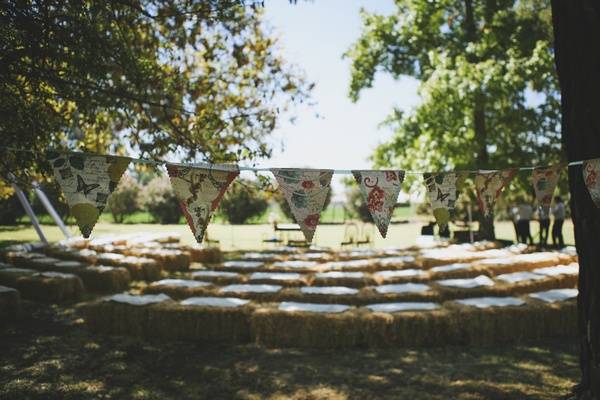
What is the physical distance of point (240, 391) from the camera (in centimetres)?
449

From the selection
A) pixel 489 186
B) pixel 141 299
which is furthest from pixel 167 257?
pixel 489 186

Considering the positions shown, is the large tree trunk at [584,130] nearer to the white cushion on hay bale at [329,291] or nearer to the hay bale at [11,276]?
the white cushion on hay bale at [329,291]

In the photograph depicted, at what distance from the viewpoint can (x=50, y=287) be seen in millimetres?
8617

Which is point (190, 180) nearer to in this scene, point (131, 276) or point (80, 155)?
point (80, 155)

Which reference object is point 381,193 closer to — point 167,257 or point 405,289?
point 405,289

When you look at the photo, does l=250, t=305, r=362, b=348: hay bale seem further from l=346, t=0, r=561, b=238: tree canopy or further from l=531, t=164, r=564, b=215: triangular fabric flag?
l=346, t=0, r=561, b=238: tree canopy

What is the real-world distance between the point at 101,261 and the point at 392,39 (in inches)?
505

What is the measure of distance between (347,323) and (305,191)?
2174 mm

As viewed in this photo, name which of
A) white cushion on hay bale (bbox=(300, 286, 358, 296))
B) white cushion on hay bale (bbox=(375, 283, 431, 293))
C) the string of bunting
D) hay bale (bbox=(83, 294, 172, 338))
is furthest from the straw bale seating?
the string of bunting

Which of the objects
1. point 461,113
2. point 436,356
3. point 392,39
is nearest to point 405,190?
point 461,113

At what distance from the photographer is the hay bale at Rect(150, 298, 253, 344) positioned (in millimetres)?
6031

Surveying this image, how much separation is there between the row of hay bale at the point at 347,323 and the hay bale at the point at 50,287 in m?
3.18

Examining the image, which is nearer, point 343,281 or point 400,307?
point 400,307

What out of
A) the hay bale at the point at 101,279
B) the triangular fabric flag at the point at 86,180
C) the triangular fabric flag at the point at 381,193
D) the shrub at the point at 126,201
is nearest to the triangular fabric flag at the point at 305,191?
the triangular fabric flag at the point at 381,193
